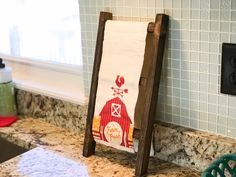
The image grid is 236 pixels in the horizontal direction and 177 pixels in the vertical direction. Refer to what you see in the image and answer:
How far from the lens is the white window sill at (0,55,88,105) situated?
1.38 metres

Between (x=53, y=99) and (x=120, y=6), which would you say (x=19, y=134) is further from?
(x=120, y=6)

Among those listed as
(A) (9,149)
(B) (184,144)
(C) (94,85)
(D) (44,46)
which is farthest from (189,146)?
(D) (44,46)

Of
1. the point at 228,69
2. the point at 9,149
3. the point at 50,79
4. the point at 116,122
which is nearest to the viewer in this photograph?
the point at 228,69

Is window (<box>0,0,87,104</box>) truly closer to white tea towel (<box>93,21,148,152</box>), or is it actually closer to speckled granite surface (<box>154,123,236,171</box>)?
white tea towel (<box>93,21,148,152</box>)

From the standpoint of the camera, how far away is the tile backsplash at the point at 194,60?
0.95 meters

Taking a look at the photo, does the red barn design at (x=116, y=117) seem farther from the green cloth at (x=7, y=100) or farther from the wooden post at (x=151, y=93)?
the green cloth at (x=7, y=100)

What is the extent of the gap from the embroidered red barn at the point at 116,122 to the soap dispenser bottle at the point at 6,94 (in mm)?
524

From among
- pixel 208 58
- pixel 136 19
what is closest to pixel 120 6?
pixel 136 19

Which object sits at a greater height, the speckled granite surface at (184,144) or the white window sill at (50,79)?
the white window sill at (50,79)

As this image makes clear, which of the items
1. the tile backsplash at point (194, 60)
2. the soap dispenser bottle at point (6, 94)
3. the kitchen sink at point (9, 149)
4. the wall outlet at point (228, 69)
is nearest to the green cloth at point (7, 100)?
the soap dispenser bottle at point (6, 94)

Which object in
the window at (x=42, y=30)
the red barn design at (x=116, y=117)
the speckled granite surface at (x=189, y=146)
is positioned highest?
the window at (x=42, y=30)

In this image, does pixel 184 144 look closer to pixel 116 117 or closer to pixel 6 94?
pixel 116 117

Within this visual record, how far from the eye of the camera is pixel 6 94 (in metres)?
1.51

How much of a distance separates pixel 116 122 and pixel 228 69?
0.34 m
